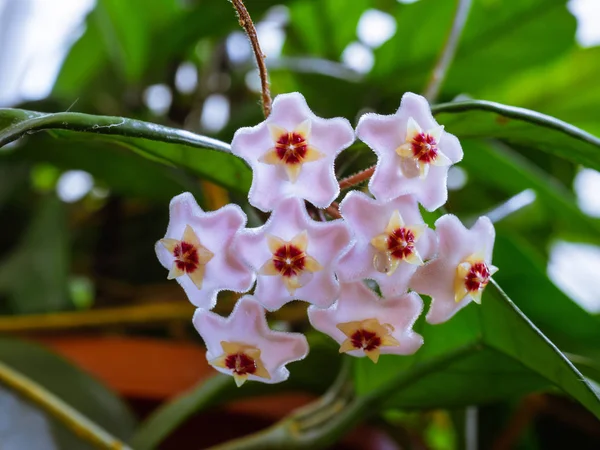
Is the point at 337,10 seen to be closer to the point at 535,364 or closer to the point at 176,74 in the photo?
the point at 176,74

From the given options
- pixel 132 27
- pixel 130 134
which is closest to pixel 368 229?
pixel 130 134

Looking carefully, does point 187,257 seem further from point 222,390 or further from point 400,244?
point 222,390

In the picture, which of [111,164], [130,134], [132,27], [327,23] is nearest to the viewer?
[130,134]

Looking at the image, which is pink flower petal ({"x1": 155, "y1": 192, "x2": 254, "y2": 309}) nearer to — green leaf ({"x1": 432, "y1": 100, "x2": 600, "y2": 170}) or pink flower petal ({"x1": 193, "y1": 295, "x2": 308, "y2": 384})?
pink flower petal ({"x1": 193, "y1": 295, "x2": 308, "y2": 384})

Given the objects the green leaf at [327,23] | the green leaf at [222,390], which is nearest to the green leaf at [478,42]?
the green leaf at [327,23]

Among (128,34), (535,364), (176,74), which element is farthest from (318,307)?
(176,74)

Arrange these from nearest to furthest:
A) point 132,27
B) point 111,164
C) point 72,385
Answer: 1. point 72,385
2. point 111,164
3. point 132,27
